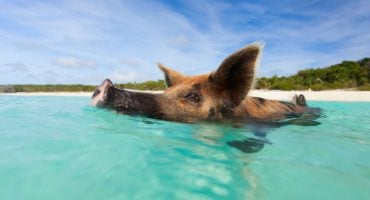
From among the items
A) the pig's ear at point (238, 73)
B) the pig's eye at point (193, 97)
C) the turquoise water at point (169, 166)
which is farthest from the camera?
the pig's eye at point (193, 97)

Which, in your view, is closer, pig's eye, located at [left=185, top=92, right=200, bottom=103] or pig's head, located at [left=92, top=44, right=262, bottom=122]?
pig's head, located at [left=92, top=44, right=262, bottom=122]

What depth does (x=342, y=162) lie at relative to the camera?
2.97m

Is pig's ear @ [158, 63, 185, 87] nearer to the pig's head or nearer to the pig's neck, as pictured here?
the pig's head

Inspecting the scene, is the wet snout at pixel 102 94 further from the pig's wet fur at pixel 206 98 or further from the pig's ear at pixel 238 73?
A: the pig's ear at pixel 238 73

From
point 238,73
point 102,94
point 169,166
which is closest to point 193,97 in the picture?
point 238,73

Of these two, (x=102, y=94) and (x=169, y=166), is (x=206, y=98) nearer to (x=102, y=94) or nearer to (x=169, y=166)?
(x=102, y=94)

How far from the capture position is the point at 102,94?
434 cm

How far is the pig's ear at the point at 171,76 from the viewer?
6.45m

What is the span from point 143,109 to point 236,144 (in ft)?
5.61

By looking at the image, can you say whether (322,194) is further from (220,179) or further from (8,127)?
(8,127)

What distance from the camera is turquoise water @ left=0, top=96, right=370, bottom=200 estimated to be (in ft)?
6.37

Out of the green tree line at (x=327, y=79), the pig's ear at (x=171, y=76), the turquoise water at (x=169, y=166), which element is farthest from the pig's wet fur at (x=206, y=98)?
the green tree line at (x=327, y=79)

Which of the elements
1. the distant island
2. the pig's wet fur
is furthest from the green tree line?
the pig's wet fur

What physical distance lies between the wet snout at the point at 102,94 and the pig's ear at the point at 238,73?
168 centimetres
